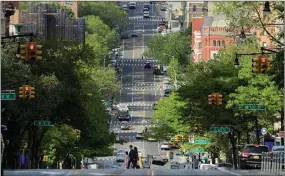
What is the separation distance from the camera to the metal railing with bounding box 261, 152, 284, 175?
62.0 meters

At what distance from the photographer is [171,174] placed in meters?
55.0

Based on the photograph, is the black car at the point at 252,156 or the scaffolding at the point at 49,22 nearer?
the black car at the point at 252,156

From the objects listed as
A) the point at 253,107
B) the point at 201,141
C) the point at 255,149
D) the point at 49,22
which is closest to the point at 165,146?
the point at 49,22

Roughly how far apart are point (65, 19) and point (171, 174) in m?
137

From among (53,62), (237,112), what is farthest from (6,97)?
(237,112)

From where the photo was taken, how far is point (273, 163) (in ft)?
213

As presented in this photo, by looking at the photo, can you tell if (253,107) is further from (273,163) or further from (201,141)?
(201,141)

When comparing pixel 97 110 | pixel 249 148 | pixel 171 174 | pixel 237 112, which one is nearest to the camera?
pixel 171 174

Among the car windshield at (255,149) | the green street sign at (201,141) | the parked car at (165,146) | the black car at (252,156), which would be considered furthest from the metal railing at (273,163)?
the parked car at (165,146)

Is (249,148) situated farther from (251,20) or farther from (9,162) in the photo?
(9,162)

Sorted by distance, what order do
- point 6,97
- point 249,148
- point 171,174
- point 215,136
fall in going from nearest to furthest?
point 171,174, point 6,97, point 249,148, point 215,136

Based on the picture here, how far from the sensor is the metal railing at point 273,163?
61969 mm

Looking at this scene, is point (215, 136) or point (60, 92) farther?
point (215, 136)

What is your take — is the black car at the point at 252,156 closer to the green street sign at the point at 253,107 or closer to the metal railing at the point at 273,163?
the metal railing at the point at 273,163
